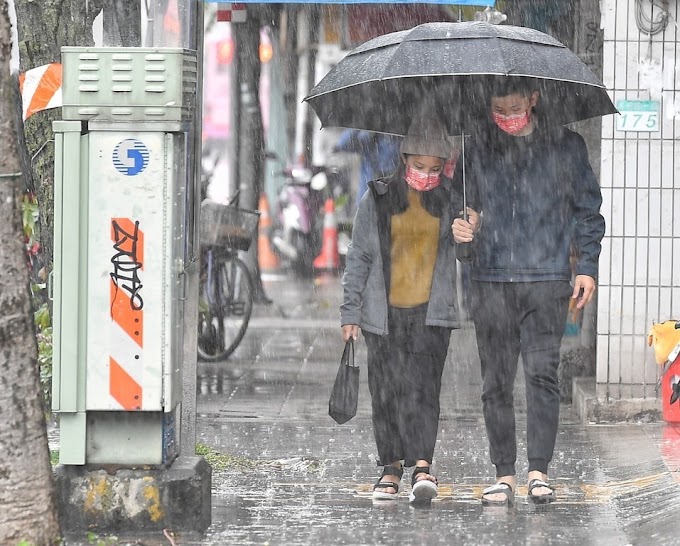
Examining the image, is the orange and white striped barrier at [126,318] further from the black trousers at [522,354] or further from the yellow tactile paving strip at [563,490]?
the black trousers at [522,354]

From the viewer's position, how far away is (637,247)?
863 cm

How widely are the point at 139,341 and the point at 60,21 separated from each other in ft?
11.0

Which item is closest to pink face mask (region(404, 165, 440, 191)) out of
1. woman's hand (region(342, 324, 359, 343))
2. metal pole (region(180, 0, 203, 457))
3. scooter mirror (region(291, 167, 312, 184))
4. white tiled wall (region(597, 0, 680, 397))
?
woman's hand (region(342, 324, 359, 343))

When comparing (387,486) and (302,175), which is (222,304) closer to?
(387,486)

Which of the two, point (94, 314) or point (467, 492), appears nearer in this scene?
point (94, 314)

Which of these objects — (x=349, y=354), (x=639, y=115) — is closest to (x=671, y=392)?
(x=639, y=115)

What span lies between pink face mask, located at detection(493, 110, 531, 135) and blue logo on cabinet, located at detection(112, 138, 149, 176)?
1.75m

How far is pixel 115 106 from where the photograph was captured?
5.54 m

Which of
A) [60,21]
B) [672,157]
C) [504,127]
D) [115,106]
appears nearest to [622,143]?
[672,157]

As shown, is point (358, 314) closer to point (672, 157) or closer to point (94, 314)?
point (94, 314)

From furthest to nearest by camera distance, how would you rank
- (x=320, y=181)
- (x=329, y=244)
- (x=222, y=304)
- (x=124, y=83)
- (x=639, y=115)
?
(x=329, y=244), (x=320, y=181), (x=222, y=304), (x=639, y=115), (x=124, y=83)

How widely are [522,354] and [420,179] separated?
94 centimetres

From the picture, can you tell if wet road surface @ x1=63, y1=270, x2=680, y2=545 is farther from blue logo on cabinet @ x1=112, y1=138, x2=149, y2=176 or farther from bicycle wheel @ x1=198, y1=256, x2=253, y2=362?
Result: blue logo on cabinet @ x1=112, y1=138, x2=149, y2=176

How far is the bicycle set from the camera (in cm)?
1098
